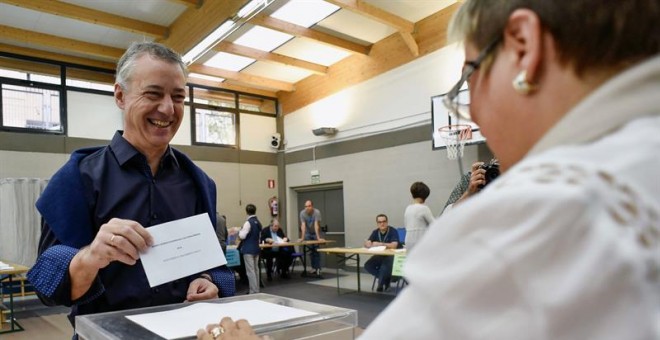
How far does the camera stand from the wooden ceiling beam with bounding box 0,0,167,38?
20.5ft

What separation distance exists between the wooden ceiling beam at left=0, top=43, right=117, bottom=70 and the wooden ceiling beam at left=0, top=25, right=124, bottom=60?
0.67 m

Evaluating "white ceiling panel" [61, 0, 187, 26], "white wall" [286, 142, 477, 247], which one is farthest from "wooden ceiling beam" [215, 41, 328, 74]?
"white wall" [286, 142, 477, 247]

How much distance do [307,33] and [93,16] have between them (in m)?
3.41

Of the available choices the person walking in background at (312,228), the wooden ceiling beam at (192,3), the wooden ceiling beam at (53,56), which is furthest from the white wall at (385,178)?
the wooden ceiling beam at (53,56)

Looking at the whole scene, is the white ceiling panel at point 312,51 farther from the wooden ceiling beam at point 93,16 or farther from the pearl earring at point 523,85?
the pearl earring at point 523,85

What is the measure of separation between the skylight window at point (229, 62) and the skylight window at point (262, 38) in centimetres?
67

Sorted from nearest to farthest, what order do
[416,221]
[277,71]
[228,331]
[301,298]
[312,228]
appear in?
[228,331]
[416,221]
[301,298]
[312,228]
[277,71]

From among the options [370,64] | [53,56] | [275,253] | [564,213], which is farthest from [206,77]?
[564,213]

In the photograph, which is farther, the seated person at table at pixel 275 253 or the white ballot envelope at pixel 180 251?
the seated person at table at pixel 275 253

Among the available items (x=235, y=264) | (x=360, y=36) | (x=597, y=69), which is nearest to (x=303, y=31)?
(x=360, y=36)

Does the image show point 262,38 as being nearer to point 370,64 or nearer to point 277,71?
point 277,71

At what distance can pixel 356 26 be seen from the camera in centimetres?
789

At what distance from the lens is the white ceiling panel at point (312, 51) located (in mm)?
8438

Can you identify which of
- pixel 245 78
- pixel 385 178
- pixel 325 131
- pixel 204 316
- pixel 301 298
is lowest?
pixel 301 298
